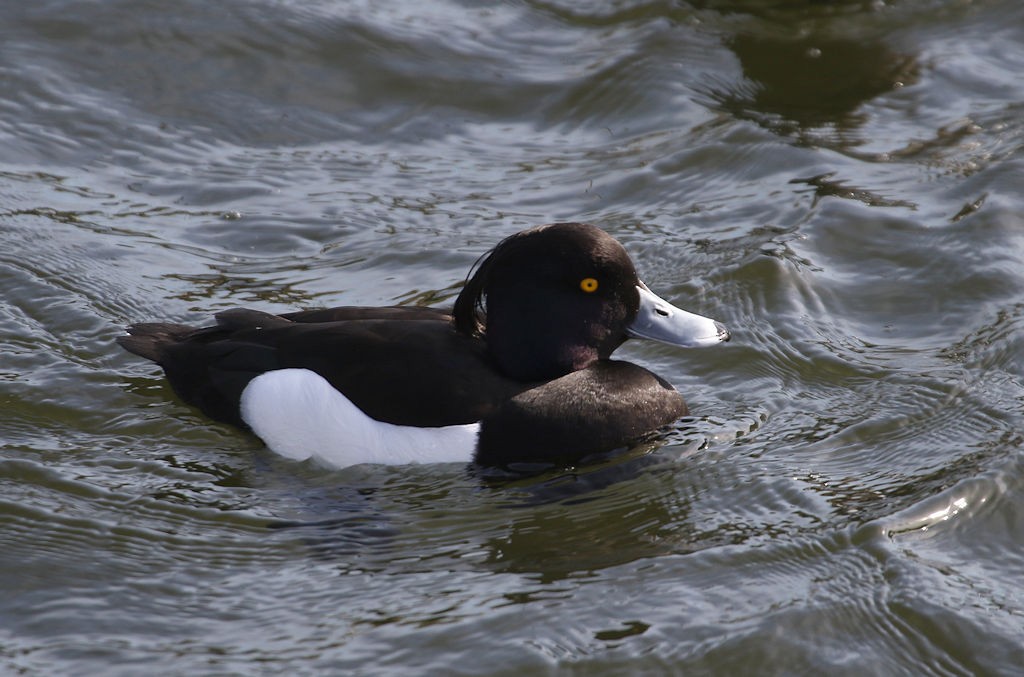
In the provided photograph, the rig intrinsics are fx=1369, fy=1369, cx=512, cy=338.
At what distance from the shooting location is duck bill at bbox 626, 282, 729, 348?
5.39m

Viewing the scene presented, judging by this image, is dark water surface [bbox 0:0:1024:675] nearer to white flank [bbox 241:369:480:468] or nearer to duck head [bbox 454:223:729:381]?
white flank [bbox 241:369:480:468]

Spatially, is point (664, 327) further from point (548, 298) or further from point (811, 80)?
point (811, 80)

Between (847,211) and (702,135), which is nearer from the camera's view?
(847,211)

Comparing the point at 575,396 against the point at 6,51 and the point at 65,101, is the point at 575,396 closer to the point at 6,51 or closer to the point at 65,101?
the point at 65,101

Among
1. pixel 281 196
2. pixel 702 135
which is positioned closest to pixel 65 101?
pixel 281 196

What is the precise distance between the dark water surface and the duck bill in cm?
37

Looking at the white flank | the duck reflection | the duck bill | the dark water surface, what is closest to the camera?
the dark water surface

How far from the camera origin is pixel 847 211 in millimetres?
7199

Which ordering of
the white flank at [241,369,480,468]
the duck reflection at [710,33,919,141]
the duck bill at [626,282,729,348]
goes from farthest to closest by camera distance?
the duck reflection at [710,33,919,141], the duck bill at [626,282,729,348], the white flank at [241,369,480,468]

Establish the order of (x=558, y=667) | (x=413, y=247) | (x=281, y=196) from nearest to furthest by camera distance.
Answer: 1. (x=558, y=667)
2. (x=413, y=247)
3. (x=281, y=196)

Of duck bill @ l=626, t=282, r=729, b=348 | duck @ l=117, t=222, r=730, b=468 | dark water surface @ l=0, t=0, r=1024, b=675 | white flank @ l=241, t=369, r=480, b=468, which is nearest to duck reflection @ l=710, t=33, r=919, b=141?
dark water surface @ l=0, t=0, r=1024, b=675

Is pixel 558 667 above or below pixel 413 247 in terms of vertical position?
below

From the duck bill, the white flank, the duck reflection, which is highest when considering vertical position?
the duck reflection

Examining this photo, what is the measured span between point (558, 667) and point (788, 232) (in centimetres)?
366
